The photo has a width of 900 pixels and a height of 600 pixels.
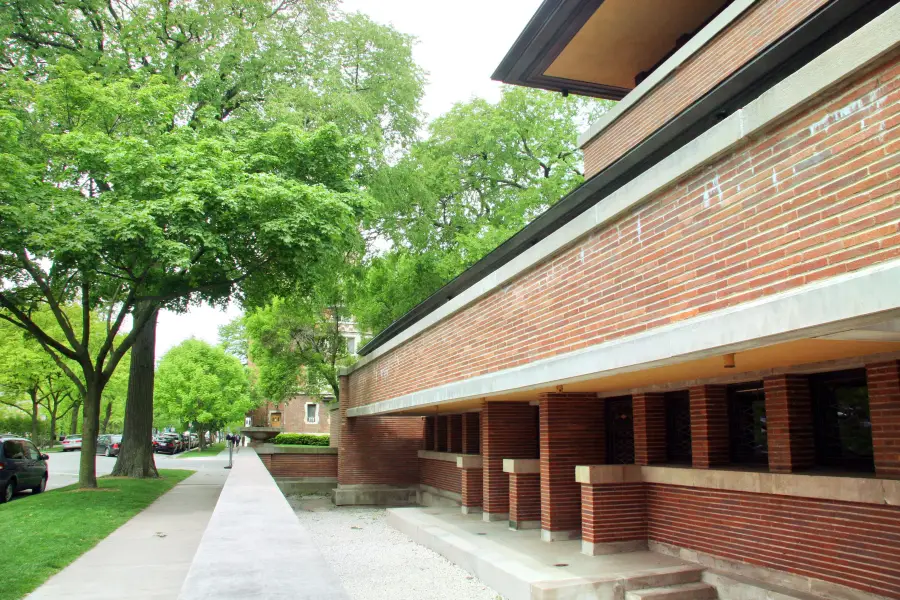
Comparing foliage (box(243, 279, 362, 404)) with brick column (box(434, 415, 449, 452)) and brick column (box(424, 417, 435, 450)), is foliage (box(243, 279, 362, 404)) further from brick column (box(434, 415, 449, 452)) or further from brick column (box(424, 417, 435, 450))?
brick column (box(434, 415, 449, 452))

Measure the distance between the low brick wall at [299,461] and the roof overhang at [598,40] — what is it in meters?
15.5

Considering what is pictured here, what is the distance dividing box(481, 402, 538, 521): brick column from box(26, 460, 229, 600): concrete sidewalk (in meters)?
5.35

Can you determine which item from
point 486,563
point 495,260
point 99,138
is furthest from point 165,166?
point 486,563

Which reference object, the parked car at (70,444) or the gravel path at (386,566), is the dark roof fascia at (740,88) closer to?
the gravel path at (386,566)

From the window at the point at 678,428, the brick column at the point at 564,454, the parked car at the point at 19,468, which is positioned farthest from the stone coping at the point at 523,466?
A: the parked car at the point at 19,468

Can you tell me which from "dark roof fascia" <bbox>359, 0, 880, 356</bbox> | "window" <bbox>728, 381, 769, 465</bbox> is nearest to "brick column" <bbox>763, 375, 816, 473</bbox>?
"window" <bbox>728, 381, 769, 465</bbox>

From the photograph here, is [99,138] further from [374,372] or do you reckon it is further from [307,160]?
[374,372]

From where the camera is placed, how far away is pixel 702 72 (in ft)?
31.7

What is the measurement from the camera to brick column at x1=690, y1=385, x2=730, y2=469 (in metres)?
8.41

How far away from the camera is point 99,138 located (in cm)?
1420

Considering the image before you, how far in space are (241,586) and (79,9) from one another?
21.6 meters

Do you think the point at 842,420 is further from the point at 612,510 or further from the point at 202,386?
the point at 202,386

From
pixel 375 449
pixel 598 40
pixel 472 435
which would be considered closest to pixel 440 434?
pixel 375 449

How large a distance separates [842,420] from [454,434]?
41.6ft
